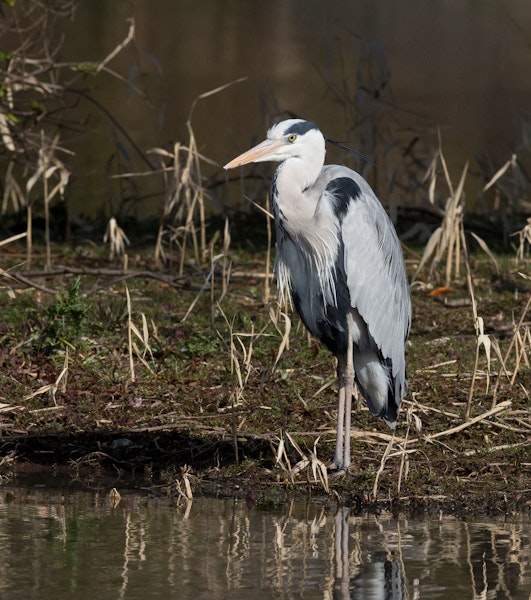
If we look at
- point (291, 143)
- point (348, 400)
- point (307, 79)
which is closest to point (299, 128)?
point (291, 143)

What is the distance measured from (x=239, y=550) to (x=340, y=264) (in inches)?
64.6

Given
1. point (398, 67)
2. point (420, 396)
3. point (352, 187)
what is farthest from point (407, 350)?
point (398, 67)

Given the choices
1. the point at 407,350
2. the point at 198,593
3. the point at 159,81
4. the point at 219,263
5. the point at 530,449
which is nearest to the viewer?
the point at 198,593

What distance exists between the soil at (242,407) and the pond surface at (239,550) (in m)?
0.26

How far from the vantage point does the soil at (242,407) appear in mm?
5574

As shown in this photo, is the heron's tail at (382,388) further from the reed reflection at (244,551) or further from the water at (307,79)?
the water at (307,79)

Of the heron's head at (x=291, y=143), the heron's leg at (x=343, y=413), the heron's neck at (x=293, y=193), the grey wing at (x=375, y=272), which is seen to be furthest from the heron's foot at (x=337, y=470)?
the heron's head at (x=291, y=143)

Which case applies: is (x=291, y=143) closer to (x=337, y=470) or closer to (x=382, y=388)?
(x=382, y=388)

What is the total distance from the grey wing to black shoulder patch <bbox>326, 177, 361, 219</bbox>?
2 cm

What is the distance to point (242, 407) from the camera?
21.2 feet

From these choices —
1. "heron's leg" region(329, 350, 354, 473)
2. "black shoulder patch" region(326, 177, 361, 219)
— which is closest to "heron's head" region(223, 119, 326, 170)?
"black shoulder patch" region(326, 177, 361, 219)

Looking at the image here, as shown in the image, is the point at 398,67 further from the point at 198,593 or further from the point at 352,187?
the point at 198,593

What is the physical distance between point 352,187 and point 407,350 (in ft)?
6.15

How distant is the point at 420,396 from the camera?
264 inches
